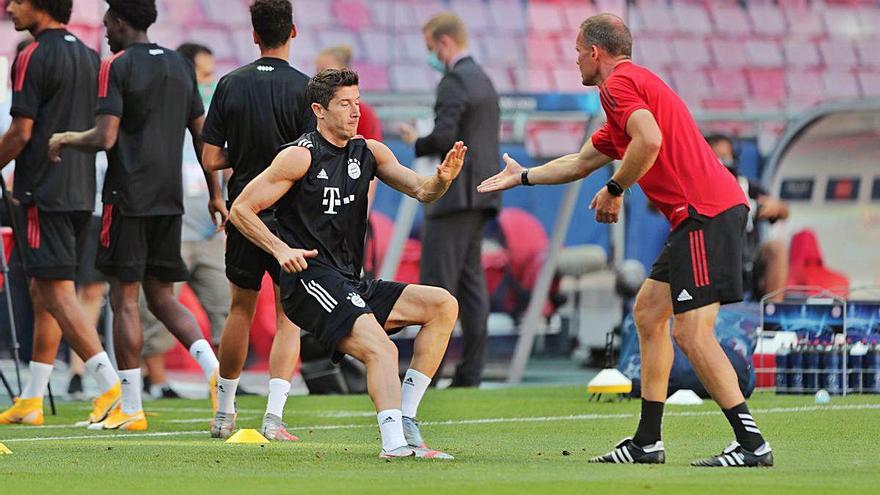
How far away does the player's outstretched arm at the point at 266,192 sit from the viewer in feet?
23.3

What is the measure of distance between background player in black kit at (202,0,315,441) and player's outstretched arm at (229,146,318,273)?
0.98m

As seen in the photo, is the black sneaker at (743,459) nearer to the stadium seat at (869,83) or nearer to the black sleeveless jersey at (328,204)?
the black sleeveless jersey at (328,204)

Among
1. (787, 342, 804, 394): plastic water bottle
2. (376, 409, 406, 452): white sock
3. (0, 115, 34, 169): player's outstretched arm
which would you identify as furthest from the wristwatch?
(787, 342, 804, 394): plastic water bottle

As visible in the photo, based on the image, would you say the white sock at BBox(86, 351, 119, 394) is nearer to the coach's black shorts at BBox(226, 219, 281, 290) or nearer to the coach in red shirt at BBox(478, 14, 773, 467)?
the coach's black shorts at BBox(226, 219, 281, 290)

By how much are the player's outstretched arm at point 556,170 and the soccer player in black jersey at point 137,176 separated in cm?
221

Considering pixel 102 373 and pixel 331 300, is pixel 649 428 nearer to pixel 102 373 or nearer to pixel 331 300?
pixel 331 300

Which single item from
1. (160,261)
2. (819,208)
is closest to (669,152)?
(160,261)

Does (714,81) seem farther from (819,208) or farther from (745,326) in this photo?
(745,326)

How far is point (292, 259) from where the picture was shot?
6.96m

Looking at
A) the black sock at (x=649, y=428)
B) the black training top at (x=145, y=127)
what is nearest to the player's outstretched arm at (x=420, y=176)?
the black sock at (x=649, y=428)

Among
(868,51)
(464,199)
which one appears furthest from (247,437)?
(868,51)

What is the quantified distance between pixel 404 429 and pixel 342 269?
0.70 meters

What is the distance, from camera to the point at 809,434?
26.6ft

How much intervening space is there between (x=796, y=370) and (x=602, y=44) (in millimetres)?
4635
